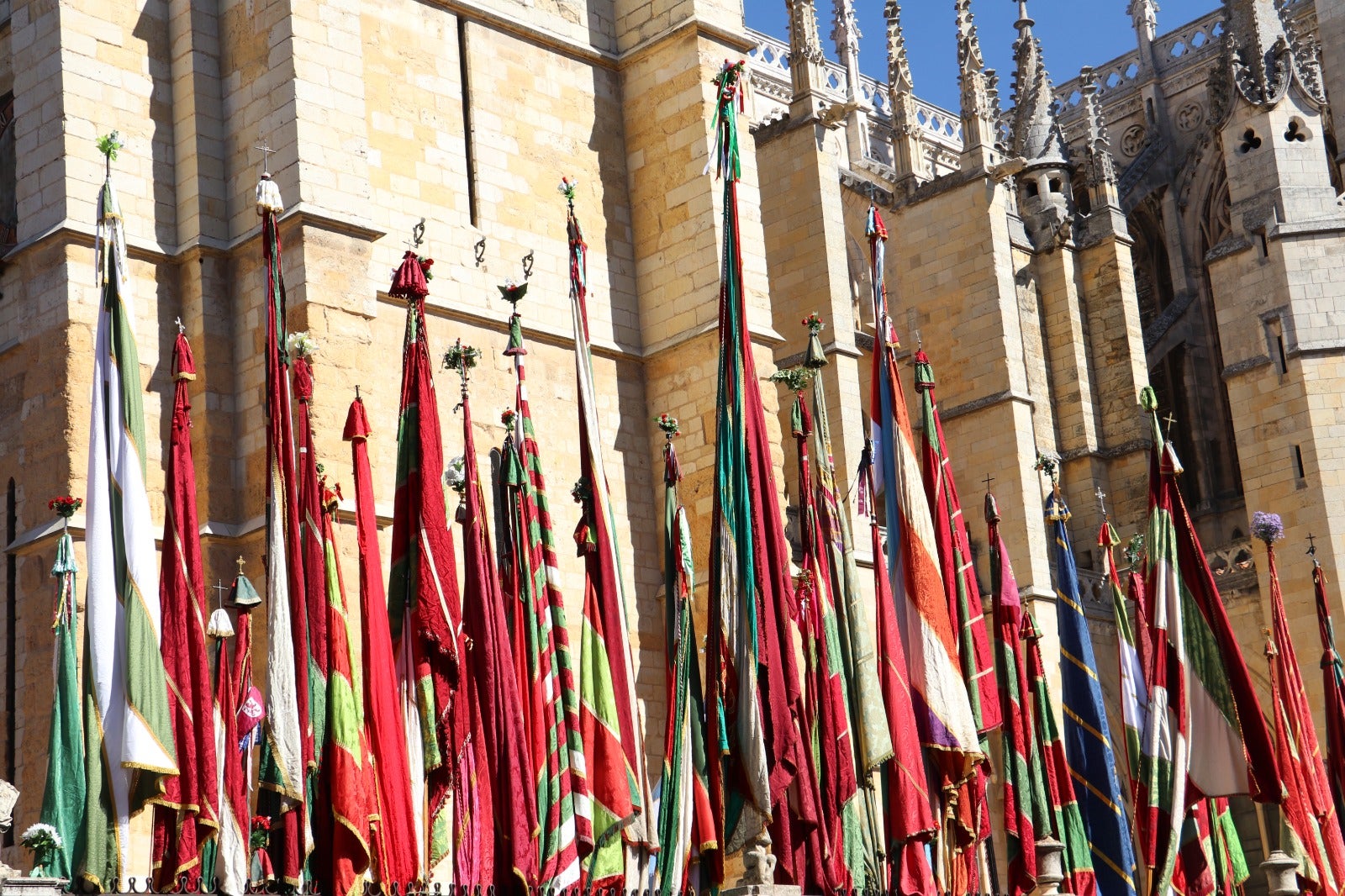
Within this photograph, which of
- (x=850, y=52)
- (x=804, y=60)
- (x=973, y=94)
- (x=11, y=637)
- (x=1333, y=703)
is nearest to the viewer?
(x=11, y=637)

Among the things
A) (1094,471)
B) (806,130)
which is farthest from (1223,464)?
(806,130)

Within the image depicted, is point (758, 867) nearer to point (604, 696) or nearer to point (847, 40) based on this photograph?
point (604, 696)

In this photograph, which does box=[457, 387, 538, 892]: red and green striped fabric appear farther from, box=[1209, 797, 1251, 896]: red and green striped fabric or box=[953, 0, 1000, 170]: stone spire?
box=[953, 0, 1000, 170]: stone spire

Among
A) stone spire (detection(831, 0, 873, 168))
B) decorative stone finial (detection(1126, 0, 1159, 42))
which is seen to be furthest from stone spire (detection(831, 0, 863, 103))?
decorative stone finial (detection(1126, 0, 1159, 42))

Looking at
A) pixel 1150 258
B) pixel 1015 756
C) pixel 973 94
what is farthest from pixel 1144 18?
pixel 1015 756

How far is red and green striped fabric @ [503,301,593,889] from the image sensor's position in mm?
11141

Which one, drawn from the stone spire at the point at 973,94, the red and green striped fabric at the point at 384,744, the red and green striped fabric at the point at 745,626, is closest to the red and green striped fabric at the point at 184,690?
the red and green striped fabric at the point at 384,744

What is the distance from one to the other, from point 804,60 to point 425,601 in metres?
13.2

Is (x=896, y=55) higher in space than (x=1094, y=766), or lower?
higher

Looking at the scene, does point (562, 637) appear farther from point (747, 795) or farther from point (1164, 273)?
point (1164, 273)

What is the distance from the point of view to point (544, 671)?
1184 cm

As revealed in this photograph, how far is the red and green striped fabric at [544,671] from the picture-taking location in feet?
36.6

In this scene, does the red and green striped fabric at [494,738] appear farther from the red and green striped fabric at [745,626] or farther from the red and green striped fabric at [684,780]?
the red and green striped fabric at [745,626]

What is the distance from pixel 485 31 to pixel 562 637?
631 centimetres
